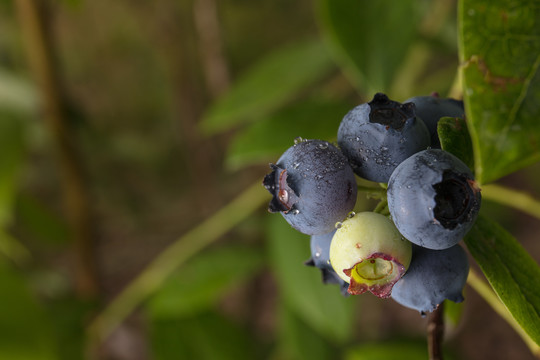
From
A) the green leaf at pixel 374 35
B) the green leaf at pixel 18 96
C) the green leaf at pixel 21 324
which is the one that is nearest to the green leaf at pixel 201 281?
the green leaf at pixel 21 324

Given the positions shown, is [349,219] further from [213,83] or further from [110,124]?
[110,124]

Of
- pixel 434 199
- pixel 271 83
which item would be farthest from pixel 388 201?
pixel 271 83

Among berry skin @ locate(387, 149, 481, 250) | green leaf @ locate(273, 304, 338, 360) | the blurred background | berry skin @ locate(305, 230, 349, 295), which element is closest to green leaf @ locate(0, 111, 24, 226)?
the blurred background

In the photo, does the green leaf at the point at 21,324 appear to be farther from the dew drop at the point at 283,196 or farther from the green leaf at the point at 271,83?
the dew drop at the point at 283,196

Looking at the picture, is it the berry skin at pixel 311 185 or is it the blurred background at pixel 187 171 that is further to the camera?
the blurred background at pixel 187 171

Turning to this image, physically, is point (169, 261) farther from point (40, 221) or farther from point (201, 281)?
point (40, 221)

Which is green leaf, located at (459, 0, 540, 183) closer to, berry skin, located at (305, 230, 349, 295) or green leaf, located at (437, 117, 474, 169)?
green leaf, located at (437, 117, 474, 169)
